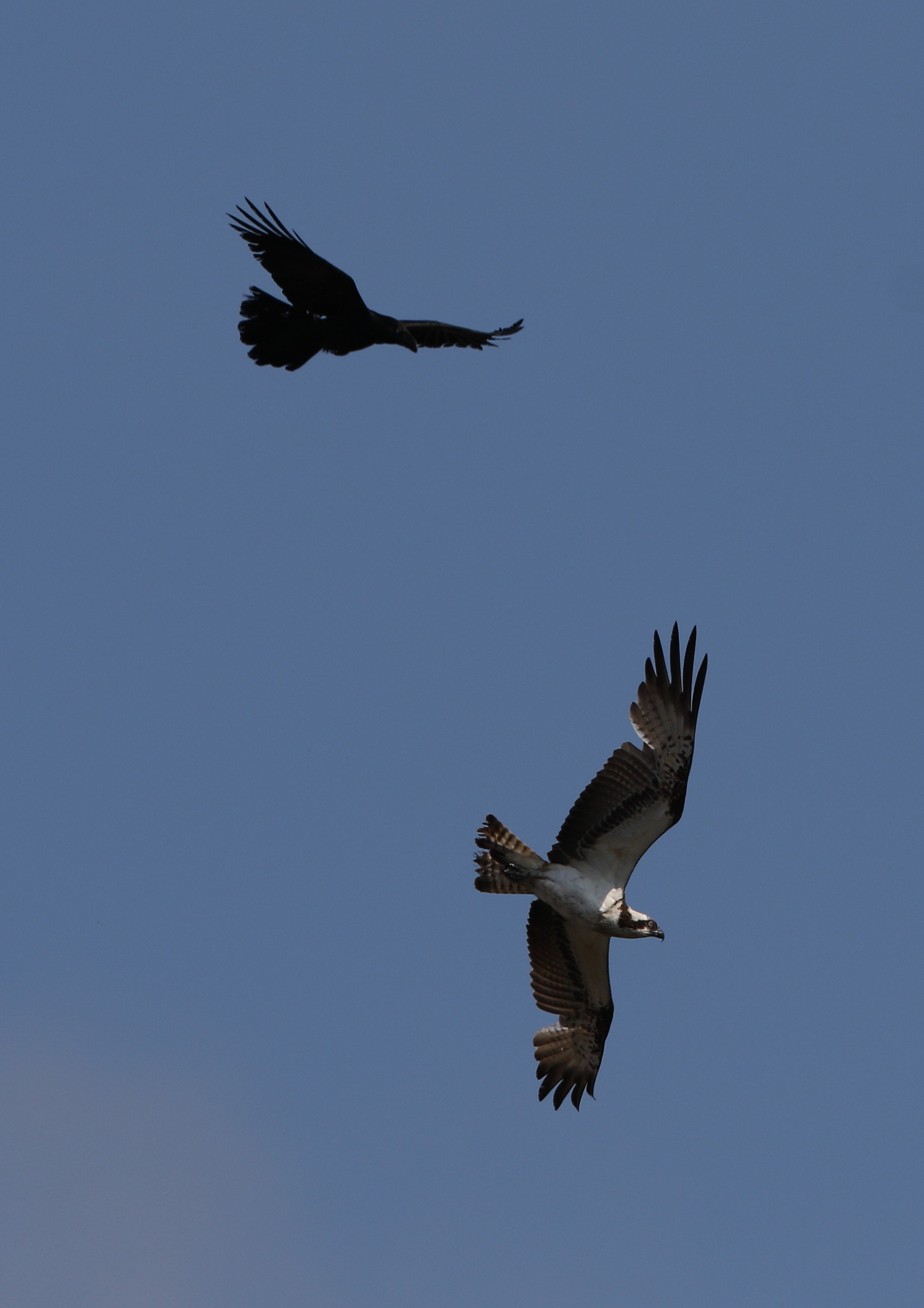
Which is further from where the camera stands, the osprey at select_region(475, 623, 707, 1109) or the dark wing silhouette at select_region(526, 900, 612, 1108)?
the dark wing silhouette at select_region(526, 900, 612, 1108)

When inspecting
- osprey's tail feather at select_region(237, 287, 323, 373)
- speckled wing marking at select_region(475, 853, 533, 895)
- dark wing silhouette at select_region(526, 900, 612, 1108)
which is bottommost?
dark wing silhouette at select_region(526, 900, 612, 1108)

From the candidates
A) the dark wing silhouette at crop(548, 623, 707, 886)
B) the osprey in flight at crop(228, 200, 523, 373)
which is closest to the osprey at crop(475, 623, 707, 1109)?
the dark wing silhouette at crop(548, 623, 707, 886)

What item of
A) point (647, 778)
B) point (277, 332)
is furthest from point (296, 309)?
point (647, 778)

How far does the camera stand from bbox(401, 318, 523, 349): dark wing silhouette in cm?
1934

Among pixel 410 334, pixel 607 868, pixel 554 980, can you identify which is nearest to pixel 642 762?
pixel 607 868

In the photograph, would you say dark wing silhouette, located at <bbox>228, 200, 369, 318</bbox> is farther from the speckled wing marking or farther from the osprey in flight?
the speckled wing marking

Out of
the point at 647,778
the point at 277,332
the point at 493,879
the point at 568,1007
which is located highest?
the point at 277,332

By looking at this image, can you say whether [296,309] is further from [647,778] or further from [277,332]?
[647,778]

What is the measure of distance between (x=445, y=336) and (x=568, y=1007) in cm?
718

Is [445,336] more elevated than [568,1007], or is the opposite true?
[445,336]

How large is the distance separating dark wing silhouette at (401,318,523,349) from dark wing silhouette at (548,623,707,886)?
4410mm

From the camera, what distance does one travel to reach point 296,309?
56.5ft

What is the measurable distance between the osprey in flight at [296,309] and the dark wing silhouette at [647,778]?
13.6 feet

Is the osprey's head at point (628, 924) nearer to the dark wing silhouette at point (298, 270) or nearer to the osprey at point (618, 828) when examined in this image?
the osprey at point (618, 828)
